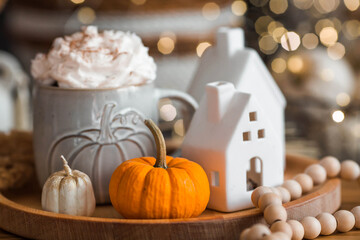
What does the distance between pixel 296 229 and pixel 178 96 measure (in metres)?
0.29

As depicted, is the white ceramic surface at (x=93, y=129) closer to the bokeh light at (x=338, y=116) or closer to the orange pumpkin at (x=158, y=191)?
the orange pumpkin at (x=158, y=191)

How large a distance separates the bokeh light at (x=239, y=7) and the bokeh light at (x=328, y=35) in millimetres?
255

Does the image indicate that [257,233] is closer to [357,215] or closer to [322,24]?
[357,215]

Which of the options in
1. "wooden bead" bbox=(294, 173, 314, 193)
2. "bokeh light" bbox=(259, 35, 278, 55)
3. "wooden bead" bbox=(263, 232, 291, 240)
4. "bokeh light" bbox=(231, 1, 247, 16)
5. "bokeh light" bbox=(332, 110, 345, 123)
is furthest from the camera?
"bokeh light" bbox=(231, 1, 247, 16)

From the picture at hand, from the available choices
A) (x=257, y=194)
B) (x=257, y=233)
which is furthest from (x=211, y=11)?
(x=257, y=233)

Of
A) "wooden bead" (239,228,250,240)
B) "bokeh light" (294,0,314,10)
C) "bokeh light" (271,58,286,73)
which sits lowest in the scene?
"wooden bead" (239,228,250,240)

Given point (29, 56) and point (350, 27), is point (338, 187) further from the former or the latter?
point (29, 56)

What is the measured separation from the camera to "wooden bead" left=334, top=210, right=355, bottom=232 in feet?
2.24

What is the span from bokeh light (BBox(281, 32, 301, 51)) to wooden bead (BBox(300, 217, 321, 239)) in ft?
2.65

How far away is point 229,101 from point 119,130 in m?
0.16

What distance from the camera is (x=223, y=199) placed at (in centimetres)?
70

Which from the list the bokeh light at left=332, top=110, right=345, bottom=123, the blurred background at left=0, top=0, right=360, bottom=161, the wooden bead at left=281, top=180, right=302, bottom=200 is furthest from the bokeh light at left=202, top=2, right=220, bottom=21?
the wooden bead at left=281, top=180, right=302, bottom=200

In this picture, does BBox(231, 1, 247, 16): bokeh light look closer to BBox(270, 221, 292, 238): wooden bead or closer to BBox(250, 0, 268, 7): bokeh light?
BBox(250, 0, 268, 7): bokeh light

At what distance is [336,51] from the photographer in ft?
4.94
